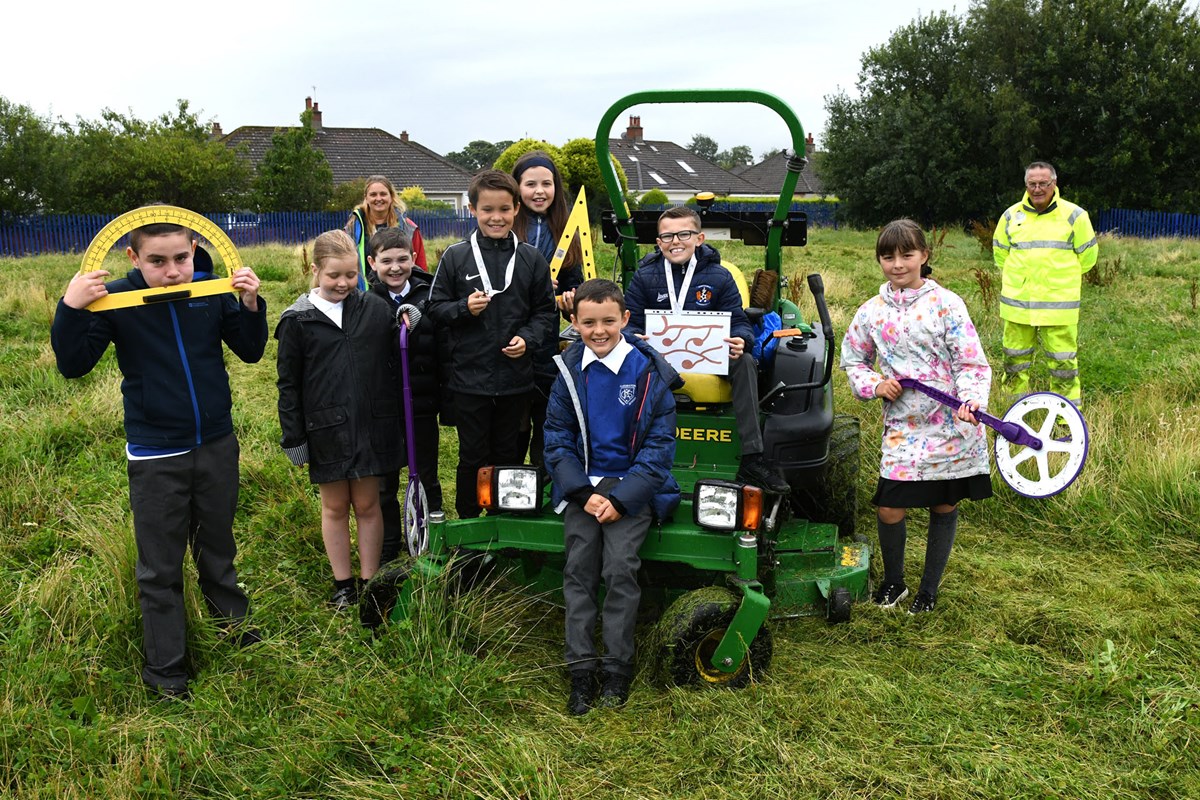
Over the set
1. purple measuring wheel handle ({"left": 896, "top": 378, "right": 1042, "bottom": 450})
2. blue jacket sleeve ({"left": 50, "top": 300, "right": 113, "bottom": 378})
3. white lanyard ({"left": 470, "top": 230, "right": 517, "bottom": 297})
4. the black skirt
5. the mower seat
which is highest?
white lanyard ({"left": 470, "top": 230, "right": 517, "bottom": 297})

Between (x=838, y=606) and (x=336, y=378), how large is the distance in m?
2.16

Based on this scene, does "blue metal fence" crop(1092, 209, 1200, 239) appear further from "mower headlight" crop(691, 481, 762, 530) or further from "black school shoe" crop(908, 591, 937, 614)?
"mower headlight" crop(691, 481, 762, 530)

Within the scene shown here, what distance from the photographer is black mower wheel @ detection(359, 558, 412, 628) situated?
3.67 meters

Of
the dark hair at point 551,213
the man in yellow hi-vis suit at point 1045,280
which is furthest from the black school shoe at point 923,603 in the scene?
the man in yellow hi-vis suit at point 1045,280

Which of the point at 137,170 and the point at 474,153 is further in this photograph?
the point at 474,153

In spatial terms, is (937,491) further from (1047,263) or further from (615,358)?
(1047,263)

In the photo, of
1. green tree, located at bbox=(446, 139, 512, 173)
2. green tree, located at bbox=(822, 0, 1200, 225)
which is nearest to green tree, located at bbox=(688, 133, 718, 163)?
green tree, located at bbox=(446, 139, 512, 173)

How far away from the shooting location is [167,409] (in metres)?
3.41

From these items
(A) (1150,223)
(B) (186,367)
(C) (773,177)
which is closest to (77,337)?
(B) (186,367)

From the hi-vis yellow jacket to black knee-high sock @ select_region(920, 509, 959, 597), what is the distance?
3382 mm

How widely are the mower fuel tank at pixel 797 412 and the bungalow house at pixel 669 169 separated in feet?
140

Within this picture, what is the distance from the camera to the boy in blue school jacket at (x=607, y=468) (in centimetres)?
345

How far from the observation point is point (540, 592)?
405 centimetres

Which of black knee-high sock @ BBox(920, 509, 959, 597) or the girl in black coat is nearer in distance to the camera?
the girl in black coat
